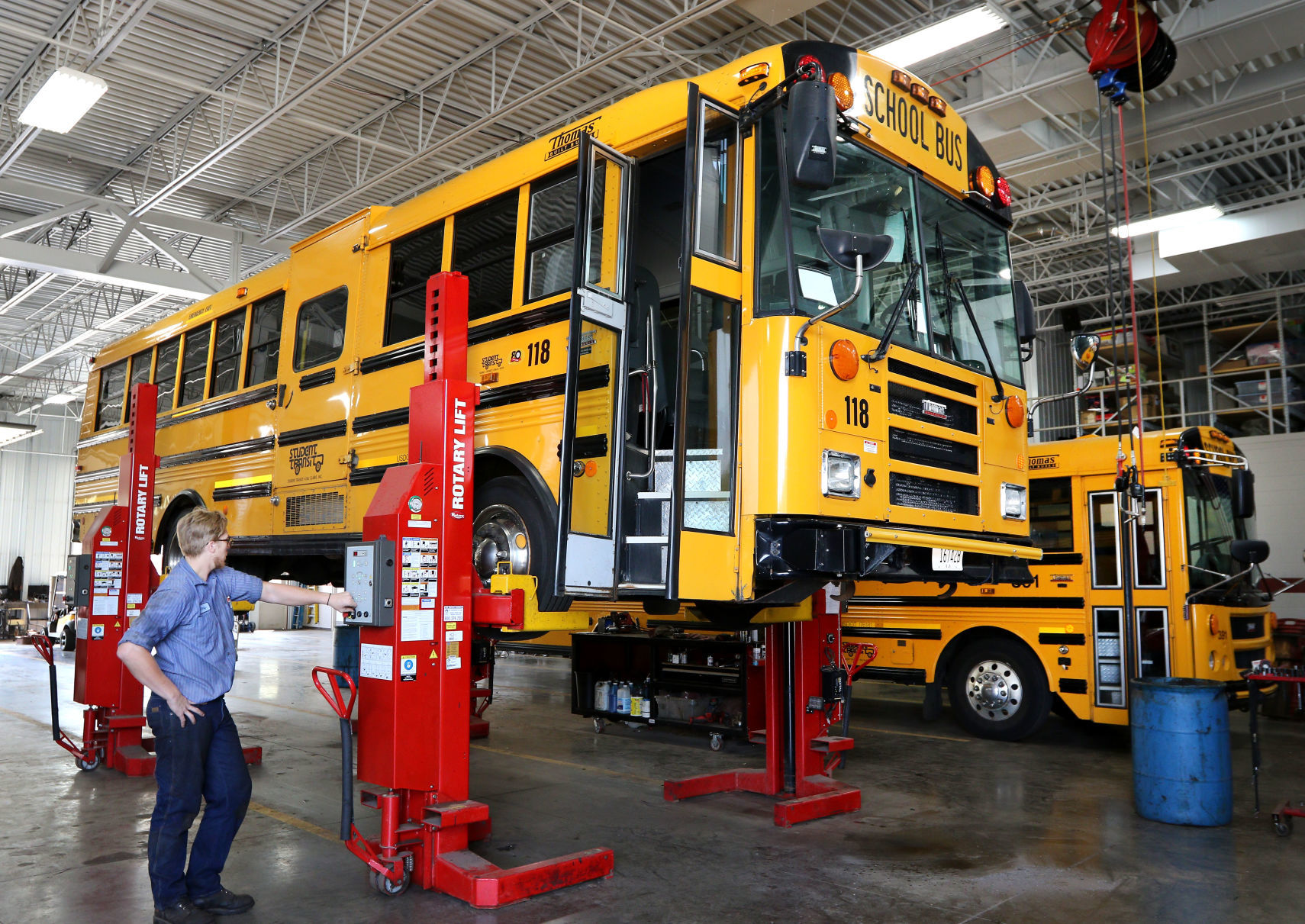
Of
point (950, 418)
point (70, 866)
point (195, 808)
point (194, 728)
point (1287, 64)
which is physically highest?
point (1287, 64)

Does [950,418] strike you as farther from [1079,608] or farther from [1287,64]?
[1287,64]

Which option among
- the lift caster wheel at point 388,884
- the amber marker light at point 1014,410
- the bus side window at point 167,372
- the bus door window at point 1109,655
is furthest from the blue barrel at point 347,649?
the bus door window at point 1109,655

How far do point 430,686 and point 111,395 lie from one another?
8.09 m

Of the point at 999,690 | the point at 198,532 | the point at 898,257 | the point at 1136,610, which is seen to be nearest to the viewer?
the point at 198,532

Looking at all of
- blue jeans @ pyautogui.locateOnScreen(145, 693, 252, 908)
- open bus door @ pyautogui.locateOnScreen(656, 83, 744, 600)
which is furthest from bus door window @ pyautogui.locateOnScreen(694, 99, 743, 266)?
blue jeans @ pyautogui.locateOnScreen(145, 693, 252, 908)

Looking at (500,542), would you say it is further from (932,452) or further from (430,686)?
(932,452)

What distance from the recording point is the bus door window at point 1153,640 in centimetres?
766

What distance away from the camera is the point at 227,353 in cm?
814

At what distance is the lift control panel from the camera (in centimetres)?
415

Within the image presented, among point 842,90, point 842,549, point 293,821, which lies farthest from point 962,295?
point 293,821

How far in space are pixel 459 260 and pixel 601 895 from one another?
140 inches

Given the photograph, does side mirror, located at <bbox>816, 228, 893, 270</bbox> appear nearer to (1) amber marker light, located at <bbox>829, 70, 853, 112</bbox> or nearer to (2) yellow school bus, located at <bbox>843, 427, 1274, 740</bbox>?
(1) amber marker light, located at <bbox>829, 70, 853, 112</bbox>

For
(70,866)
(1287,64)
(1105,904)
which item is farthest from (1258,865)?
(1287,64)

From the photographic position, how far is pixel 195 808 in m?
A: 3.80
